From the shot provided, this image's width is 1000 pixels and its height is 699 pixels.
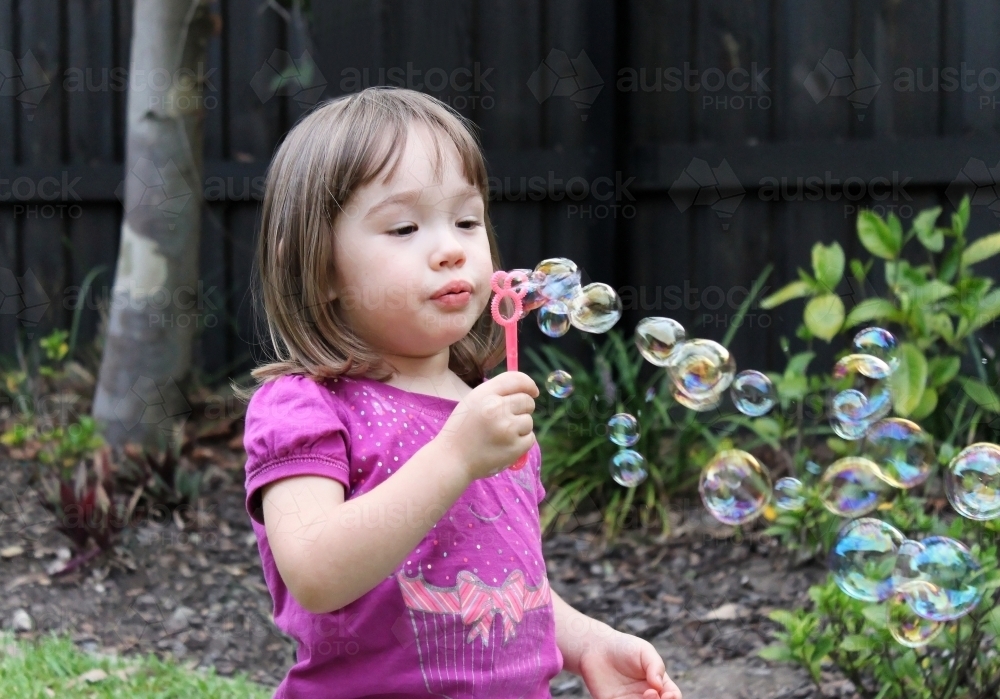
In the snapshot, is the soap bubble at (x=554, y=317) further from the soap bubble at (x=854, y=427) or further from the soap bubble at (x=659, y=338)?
A: the soap bubble at (x=854, y=427)

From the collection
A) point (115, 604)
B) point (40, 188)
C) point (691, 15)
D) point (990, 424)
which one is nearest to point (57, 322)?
point (40, 188)

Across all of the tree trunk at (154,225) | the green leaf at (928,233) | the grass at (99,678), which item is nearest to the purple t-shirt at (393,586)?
the grass at (99,678)

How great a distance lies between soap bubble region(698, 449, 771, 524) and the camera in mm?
2422

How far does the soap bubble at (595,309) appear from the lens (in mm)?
2229

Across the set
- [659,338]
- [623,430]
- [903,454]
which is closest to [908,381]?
[903,454]

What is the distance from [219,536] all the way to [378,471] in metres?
2.41

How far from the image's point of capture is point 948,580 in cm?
212

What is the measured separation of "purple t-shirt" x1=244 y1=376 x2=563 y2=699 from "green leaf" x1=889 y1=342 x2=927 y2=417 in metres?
1.69

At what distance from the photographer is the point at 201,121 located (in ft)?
13.9

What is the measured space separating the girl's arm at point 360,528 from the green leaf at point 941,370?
6.95 ft

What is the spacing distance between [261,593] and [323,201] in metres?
2.07

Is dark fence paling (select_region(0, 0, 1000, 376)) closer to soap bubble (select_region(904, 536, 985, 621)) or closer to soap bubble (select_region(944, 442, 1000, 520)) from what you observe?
soap bubble (select_region(944, 442, 1000, 520))

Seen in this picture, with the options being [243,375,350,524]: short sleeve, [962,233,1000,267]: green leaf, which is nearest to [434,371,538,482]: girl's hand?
[243,375,350,524]: short sleeve

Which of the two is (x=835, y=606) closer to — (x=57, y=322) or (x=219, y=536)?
(x=219, y=536)
